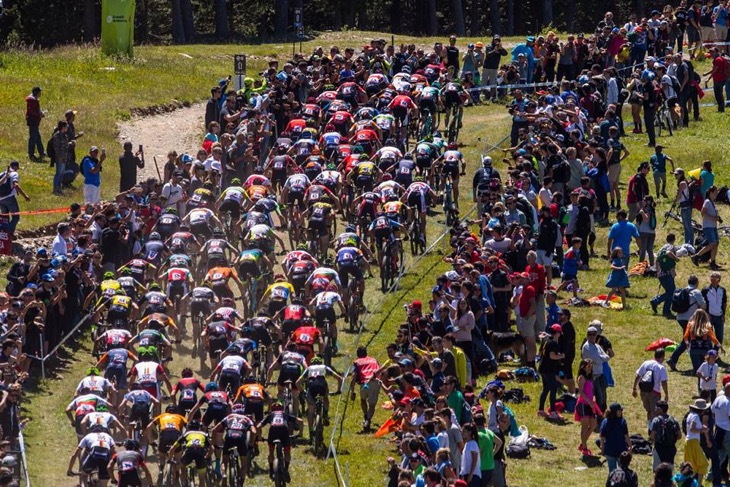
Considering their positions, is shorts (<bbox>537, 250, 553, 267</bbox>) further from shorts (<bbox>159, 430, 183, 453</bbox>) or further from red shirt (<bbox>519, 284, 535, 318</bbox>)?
shorts (<bbox>159, 430, 183, 453</bbox>)

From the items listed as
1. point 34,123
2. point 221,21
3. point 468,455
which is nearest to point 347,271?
point 468,455

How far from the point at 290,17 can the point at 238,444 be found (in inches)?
2508

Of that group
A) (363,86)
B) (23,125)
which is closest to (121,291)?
(363,86)

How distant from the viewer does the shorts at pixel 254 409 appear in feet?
83.8

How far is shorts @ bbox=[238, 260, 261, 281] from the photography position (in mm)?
30469

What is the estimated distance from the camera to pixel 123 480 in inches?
915

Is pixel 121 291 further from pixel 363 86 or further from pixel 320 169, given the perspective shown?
pixel 363 86

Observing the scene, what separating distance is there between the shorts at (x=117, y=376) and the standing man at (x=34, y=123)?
16068mm

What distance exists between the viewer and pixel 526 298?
29.5 metres

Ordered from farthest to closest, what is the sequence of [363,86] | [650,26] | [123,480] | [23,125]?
[650,26] → [23,125] → [363,86] → [123,480]

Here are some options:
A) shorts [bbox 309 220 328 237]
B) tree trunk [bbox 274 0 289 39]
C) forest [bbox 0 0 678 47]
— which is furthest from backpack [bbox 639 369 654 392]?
tree trunk [bbox 274 0 289 39]

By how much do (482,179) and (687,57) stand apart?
21583 mm

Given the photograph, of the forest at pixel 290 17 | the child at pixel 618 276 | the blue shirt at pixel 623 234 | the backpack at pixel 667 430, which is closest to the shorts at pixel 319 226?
the child at pixel 618 276

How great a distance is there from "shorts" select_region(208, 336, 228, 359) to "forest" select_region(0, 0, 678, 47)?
46.9m
